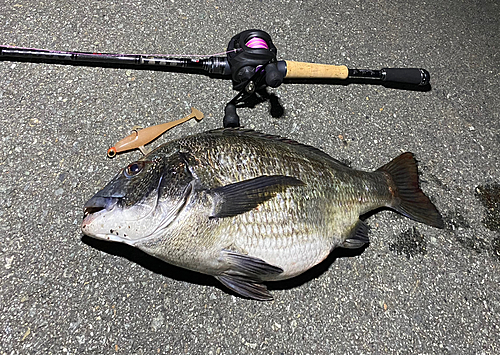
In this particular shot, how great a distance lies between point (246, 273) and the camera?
1479 mm

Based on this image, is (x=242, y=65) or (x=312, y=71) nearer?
(x=242, y=65)

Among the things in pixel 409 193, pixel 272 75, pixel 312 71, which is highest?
pixel 272 75

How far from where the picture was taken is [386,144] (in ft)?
7.61

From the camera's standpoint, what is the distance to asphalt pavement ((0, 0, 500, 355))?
1704 millimetres

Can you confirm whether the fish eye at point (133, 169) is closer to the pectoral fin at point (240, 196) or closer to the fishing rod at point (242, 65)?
the pectoral fin at point (240, 196)

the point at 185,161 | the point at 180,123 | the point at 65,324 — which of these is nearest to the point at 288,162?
the point at 185,161

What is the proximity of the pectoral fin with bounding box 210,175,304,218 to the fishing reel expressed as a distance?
1.84 feet

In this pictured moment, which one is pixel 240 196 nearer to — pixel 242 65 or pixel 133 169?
pixel 133 169

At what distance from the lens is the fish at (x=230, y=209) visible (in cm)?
141

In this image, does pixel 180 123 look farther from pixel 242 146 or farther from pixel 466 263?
pixel 466 263

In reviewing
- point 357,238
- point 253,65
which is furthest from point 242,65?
point 357,238

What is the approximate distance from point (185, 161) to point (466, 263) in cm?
181

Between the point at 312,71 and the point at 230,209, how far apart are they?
3.86 feet

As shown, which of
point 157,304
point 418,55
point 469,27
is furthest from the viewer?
point 469,27
